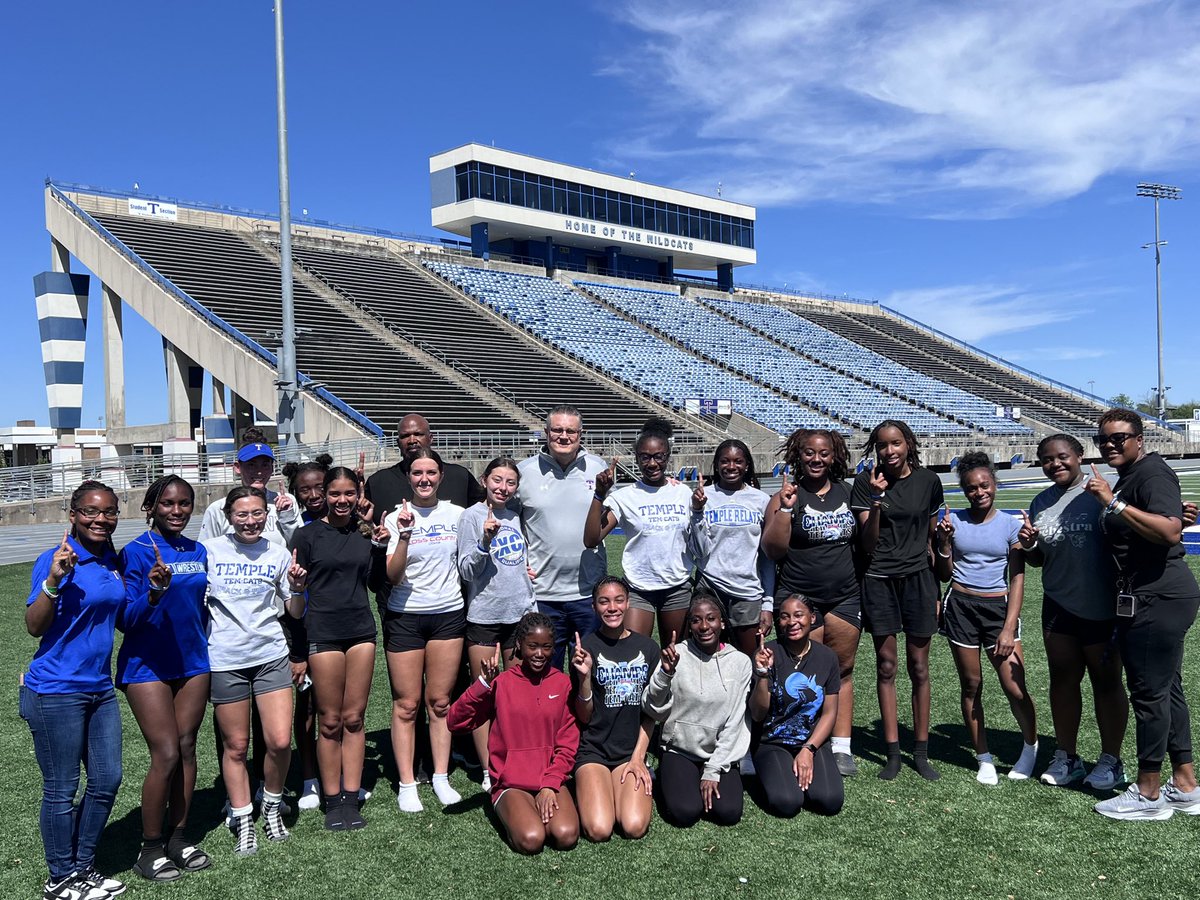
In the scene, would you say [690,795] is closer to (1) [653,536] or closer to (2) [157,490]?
(1) [653,536]

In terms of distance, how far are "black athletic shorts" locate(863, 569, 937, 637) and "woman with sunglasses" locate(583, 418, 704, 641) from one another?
3.55 feet

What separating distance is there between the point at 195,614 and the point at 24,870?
1482 millimetres

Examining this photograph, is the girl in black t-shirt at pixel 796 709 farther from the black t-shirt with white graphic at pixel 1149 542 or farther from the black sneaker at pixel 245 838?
the black sneaker at pixel 245 838

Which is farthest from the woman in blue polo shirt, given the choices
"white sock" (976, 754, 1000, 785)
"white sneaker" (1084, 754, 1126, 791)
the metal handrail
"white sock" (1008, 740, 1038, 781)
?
the metal handrail

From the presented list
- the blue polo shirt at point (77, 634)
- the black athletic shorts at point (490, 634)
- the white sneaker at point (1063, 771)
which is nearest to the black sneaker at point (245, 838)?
the blue polo shirt at point (77, 634)

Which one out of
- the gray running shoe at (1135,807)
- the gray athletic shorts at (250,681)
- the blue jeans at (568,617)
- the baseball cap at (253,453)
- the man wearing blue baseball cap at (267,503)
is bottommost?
the gray running shoe at (1135,807)

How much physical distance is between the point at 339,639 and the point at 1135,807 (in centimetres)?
419

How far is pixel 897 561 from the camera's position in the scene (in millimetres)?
5133

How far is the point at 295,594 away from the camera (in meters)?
4.55

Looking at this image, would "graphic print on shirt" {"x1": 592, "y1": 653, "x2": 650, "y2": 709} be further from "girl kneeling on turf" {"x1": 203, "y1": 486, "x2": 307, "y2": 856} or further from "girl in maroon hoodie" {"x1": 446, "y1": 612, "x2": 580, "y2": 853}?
"girl kneeling on turf" {"x1": 203, "y1": 486, "x2": 307, "y2": 856}

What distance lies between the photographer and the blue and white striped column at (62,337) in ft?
105

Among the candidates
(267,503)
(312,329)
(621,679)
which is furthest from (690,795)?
(312,329)

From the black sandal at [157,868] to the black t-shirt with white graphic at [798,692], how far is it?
121 inches

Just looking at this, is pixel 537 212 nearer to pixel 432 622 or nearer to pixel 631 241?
pixel 631 241
